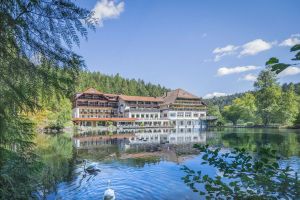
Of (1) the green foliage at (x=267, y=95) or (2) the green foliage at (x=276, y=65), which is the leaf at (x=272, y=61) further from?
→ (1) the green foliage at (x=267, y=95)

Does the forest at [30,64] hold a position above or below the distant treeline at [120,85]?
below

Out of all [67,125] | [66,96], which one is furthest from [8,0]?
[67,125]

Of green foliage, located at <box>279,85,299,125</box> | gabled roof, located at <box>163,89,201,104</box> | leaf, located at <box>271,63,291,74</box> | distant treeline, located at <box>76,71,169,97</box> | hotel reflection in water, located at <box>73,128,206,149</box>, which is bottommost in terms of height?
hotel reflection in water, located at <box>73,128,206,149</box>

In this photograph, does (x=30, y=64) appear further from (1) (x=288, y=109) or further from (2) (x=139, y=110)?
(1) (x=288, y=109)

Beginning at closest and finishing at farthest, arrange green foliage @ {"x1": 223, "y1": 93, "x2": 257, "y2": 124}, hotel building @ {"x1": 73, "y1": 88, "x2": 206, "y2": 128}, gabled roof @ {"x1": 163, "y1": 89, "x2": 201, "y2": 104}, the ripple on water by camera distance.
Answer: the ripple on water < hotel building @ {"x1": 73, "y1": 88, "x2": 206, "y2": 128} < gabled roof @ {"x1": 163, "y1": 89, "x2": 201, "y2": 104} < green foliage @ {"x1": 223, "y1": 93, "x2": 257, "y2": 124}

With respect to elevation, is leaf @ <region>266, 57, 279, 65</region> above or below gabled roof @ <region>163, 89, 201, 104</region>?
below

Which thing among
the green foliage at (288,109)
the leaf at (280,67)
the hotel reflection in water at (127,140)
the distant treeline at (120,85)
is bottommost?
the hotel reflection in water at (127,140)

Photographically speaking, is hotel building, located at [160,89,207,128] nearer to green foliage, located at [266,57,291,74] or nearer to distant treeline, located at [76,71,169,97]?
distant treeline, located at [76,71,169,97]

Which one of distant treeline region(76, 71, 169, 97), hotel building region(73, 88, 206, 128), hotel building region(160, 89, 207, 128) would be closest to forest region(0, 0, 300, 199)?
hotel building region(73, 88, 206, 128)

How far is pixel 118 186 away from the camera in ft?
37.2

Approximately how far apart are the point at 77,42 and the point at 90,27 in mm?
Answer: 186

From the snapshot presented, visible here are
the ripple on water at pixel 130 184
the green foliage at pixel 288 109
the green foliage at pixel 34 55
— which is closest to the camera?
the green foliage at pixel 34 55

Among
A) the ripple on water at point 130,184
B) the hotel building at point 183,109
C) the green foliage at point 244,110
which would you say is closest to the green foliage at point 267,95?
the green foliage at point 244,110

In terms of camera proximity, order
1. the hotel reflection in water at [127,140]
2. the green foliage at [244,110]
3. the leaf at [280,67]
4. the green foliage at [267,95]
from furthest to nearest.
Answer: the green foliage at [244,110], the green foliage at [267,95], the hotel reflection in water at [127,140], the leaf at [280,67]
